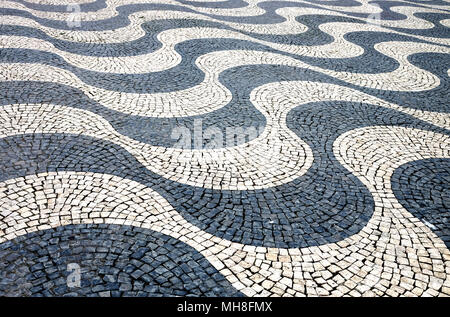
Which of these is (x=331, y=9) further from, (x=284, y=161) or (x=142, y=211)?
(x=142, y=211)

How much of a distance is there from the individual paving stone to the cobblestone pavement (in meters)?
0.02

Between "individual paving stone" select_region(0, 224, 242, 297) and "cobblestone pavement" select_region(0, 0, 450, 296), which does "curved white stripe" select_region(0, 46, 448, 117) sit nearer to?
"cobblestone pavement" select_region(0, 0, 450, 296)

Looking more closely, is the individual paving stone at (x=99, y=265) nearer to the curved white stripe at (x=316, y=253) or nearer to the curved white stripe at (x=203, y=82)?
the curved white stripe at (x=316, y=253)

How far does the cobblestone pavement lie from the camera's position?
13.3 feet

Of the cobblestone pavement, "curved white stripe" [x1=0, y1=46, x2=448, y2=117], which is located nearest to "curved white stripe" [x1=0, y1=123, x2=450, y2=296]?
the cobblestone pavement

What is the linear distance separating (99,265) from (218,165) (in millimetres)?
2304

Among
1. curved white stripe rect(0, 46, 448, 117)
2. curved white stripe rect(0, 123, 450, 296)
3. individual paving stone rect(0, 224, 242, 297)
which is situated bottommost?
curved white stripe rect(0, 123, 450, 296)

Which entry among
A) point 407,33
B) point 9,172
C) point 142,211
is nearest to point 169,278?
point 142,211

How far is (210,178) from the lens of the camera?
543 cm

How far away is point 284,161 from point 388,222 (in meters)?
1.70

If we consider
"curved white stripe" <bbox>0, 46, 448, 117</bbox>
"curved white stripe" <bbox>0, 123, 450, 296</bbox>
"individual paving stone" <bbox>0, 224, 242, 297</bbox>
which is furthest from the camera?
"curved white stripe" <bbox>0, 46, 448, 117</bbox>

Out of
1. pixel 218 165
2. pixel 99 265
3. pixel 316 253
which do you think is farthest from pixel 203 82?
pixel 99 265

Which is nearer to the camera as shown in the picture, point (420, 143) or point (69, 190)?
point (69, 190)

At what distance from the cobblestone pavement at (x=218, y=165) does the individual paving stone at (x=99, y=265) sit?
0.02 meters
